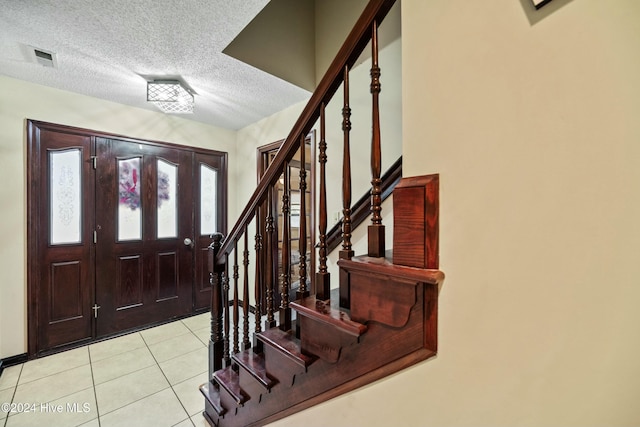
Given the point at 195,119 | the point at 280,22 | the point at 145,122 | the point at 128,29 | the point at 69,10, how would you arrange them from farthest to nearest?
the point at 195,119 < the point at 145,122 < the point at 280,22 < the point at 128,29 < the point at 69,10

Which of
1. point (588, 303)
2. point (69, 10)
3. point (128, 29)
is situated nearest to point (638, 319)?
point (588, 303)

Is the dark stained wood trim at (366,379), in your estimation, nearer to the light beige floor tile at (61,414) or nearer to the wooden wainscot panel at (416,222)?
the wooden wainscot panel at (416,222)

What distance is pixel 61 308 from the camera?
2365 mm

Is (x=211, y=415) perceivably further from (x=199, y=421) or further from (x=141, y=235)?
(x=141, y=235)

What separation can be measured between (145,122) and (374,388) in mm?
Result: 3316

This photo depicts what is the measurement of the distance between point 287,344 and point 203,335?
217cm

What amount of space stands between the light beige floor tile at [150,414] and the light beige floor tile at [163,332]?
913mm

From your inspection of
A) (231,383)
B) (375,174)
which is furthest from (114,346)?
(375,174)

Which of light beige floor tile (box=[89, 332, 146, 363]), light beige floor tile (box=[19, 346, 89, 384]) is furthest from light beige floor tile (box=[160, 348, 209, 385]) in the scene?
light beige floor tile (box=[19, 346, 89, 384])

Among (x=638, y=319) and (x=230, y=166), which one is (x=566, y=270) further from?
(x=230, y=166)

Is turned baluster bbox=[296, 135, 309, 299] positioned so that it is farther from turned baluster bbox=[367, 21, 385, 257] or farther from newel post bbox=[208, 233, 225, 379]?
newel post bbox=[208, 233, 225, 379]

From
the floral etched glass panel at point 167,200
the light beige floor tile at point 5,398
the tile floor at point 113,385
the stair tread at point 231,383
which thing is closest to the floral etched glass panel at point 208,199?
the floral etched glass panel at point 167,200

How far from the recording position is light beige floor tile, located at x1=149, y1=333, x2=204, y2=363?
232cm

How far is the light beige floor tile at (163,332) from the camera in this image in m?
2.60
